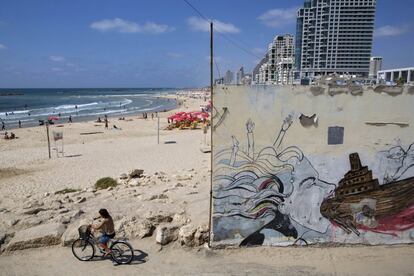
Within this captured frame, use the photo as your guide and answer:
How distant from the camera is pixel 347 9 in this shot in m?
45.7

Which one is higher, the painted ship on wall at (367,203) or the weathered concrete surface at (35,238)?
the painted ship on wall at (367,203)

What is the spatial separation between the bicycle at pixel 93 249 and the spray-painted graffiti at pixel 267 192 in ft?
5.88

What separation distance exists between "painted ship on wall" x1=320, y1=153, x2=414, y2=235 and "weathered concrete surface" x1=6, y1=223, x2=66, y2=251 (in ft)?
18.3

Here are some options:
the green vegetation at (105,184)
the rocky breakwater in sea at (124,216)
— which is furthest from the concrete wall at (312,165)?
the green vegetation at (105,184)

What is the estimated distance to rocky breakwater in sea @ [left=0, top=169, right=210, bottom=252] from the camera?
671cm

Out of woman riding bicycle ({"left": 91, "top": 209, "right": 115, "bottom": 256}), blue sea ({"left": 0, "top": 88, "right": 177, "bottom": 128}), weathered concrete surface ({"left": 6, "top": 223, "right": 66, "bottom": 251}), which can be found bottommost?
blue sea ({"left": 0, "top": 88, "right": 177, "bottom": 128})

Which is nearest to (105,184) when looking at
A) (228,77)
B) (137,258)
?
(137,258)

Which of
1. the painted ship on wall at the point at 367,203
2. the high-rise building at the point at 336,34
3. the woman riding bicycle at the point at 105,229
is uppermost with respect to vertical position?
the high-rise building at the point at 336,34

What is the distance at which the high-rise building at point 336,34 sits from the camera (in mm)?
44156

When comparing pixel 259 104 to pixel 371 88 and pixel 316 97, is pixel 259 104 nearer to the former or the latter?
pixel 316 97

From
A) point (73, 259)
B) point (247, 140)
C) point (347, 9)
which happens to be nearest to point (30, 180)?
point (73, 259)

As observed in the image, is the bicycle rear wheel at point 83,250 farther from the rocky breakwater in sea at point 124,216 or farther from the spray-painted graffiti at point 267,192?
the spray-painted graffiti at point 267,192

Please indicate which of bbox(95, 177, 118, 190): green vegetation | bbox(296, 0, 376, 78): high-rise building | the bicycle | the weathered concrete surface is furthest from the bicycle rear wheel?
bbox(296, 0, 376, 78): high-rise building

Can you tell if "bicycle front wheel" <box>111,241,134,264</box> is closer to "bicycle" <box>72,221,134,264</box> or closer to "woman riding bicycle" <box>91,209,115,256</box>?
"bicycle" <box>72,221,134,264</box>
